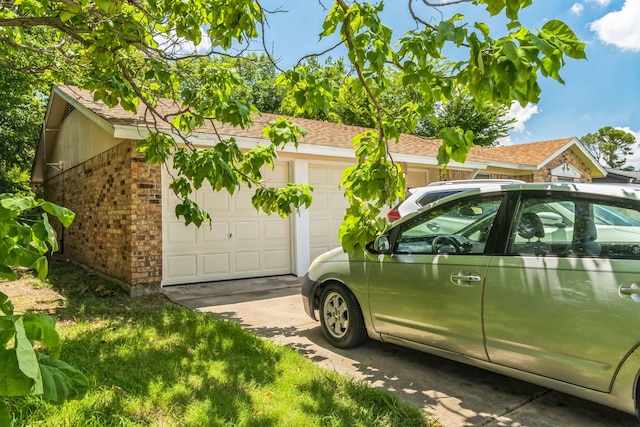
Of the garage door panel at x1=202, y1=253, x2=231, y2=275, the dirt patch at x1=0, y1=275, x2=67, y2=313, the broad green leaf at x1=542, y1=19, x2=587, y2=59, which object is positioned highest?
the broad green leaf at x1=542, y1=19, x2=587, y2=59

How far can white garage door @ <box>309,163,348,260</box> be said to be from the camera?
359 inches

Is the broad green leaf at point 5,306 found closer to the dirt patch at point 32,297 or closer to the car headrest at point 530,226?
the car headrest at point 530,226

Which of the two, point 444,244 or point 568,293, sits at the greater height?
point 444,244

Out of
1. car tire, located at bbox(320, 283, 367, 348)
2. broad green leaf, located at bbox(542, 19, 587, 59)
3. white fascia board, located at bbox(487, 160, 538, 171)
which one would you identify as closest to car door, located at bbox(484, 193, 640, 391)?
broad green leaf, located at bbox(542, 19, 587, 59)

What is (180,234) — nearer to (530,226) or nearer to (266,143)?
(266,143)

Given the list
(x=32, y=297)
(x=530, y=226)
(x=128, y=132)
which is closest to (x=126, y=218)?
(x=128, y=132)

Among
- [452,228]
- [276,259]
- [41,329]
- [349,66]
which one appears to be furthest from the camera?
[276,259]

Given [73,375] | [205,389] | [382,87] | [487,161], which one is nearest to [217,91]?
[382,87]

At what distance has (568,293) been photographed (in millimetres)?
2648

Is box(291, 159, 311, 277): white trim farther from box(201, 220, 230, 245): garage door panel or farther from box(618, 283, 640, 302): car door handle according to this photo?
box(618, 283, 640, 302): car door handle

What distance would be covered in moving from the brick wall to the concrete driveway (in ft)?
6.19

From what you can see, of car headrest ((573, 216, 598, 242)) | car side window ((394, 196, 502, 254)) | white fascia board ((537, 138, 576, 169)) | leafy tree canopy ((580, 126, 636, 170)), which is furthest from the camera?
leafy tree canopy ((580, 126, 636, 170))

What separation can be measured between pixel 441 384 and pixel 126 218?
5.68m

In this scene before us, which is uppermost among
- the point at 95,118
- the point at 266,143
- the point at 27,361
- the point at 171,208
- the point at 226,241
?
the point at 95,118
